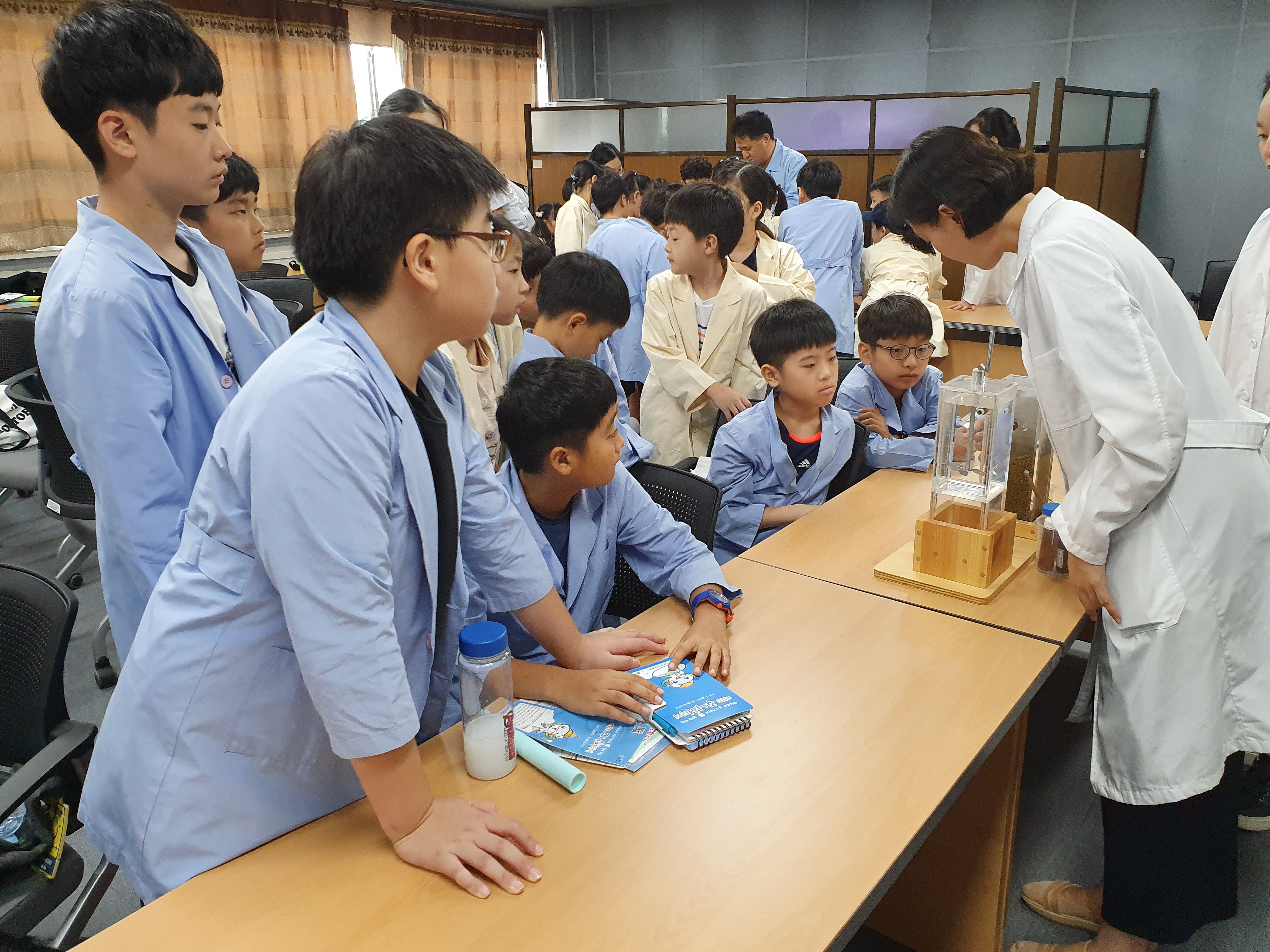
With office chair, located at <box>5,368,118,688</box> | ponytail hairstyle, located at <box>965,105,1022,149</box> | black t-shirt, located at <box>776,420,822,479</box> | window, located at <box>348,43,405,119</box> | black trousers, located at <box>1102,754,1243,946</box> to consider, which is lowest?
black trousers, located at <box>1102,754,1243,946</box>

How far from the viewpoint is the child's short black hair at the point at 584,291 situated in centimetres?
227

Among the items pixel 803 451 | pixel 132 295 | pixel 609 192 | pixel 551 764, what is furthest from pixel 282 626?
pixel 609 192

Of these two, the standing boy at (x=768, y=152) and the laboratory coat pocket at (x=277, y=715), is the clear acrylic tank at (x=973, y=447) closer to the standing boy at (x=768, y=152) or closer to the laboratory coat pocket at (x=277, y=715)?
the laboratory coat pocket at (x=277, y=715)

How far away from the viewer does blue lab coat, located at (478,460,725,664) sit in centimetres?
161

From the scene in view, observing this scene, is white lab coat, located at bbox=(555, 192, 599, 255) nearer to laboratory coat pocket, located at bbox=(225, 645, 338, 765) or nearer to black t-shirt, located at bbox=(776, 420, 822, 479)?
black t-shirt, located at bbox=(776, 420, 822, 479)

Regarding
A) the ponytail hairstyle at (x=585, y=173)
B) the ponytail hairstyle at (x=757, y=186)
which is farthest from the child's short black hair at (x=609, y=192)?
the ponytail hairstyle at (x=757, y=186)

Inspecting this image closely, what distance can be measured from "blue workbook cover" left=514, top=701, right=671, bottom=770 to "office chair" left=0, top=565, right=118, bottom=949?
62 cm

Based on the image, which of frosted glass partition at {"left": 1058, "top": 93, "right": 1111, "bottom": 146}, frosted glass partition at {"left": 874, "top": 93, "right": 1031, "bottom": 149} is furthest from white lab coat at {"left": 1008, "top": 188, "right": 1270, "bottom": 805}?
frosted glass partition at {"left": 1058, "top": 93, "right": 1111, "bottom": 146}

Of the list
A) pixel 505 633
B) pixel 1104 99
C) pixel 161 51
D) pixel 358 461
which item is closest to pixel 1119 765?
pixel 505 633

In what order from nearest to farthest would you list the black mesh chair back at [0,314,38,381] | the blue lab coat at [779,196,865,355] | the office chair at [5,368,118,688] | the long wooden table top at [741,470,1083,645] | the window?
the long wooden table top at [741,470,1083,645], the office chair at [5,368,118,688], the black mesh chair back at [0,314,38,381], the blue lab coat at [779,196,865,355], the window

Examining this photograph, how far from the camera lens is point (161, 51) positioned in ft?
4.33

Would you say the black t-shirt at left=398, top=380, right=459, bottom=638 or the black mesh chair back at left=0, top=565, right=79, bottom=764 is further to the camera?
the black mesh chair back at left=0, top=565, right=79, bottom=764

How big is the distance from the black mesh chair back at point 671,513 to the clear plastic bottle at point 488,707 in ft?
2.33

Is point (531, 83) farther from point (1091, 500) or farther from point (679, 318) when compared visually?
point (1091, 500)
